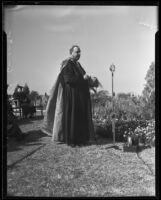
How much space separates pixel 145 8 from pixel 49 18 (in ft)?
3.53

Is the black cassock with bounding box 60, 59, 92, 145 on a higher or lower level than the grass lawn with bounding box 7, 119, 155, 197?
higher

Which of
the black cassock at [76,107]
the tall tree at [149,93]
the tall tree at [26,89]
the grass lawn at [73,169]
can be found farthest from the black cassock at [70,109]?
the tall tree at [149,93]

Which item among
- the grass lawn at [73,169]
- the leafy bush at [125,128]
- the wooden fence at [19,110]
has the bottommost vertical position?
the grass lawn at [73,169]

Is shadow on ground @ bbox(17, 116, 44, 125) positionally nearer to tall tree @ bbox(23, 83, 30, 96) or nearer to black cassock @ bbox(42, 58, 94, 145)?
black cassock @ bbox(42, 58, 94, 145)

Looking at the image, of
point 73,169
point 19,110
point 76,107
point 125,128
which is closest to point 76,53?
point 76,107

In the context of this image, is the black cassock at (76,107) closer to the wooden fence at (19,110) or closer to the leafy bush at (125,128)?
the leafy bush at (125,128)

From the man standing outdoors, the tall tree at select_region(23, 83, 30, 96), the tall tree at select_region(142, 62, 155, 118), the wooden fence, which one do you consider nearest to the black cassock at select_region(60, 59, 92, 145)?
the man standing outdoors

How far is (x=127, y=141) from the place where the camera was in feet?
Answer: 11.6

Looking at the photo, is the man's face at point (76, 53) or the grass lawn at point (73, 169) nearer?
the grass lawn at point (73, 169)

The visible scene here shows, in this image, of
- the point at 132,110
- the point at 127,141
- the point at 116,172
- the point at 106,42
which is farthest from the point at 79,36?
the point at 116,172

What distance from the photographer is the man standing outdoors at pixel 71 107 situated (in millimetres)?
3436

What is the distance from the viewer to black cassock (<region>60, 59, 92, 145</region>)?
346 cm

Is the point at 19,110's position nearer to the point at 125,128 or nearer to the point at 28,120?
the point at 28,120

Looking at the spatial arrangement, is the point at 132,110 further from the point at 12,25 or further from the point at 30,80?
the point at 12,25
